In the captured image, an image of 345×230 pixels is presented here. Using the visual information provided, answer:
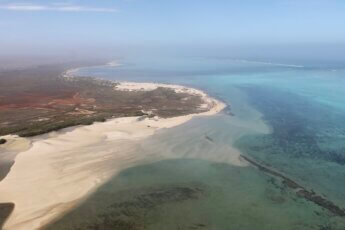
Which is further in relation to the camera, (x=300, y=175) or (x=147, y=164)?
(x=147, y=164)

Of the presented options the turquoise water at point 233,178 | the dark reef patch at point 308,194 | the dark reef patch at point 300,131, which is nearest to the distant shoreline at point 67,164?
the turquoise water at point 233,178

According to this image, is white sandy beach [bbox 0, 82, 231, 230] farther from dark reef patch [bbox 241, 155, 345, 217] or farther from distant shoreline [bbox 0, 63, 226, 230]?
dark reef patch [bbox 241, 155, 345, 217]

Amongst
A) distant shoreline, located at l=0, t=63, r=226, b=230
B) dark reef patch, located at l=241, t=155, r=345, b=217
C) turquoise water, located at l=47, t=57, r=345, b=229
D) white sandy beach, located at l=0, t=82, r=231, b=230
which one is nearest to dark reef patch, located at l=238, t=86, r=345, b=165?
turquoise water, located at l=47, t=57, r=345, b=229

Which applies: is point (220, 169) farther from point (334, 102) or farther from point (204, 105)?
point (334, 102)

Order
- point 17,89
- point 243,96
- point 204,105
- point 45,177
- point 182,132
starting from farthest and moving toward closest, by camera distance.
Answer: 1. point 17,89
2. point 243,96
3. point 204,105
4. point 182,132
5. point 45,177

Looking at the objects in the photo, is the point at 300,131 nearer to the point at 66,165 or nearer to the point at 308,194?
the point at 308,194

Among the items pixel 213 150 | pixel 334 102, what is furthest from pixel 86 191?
pixel 334 102
